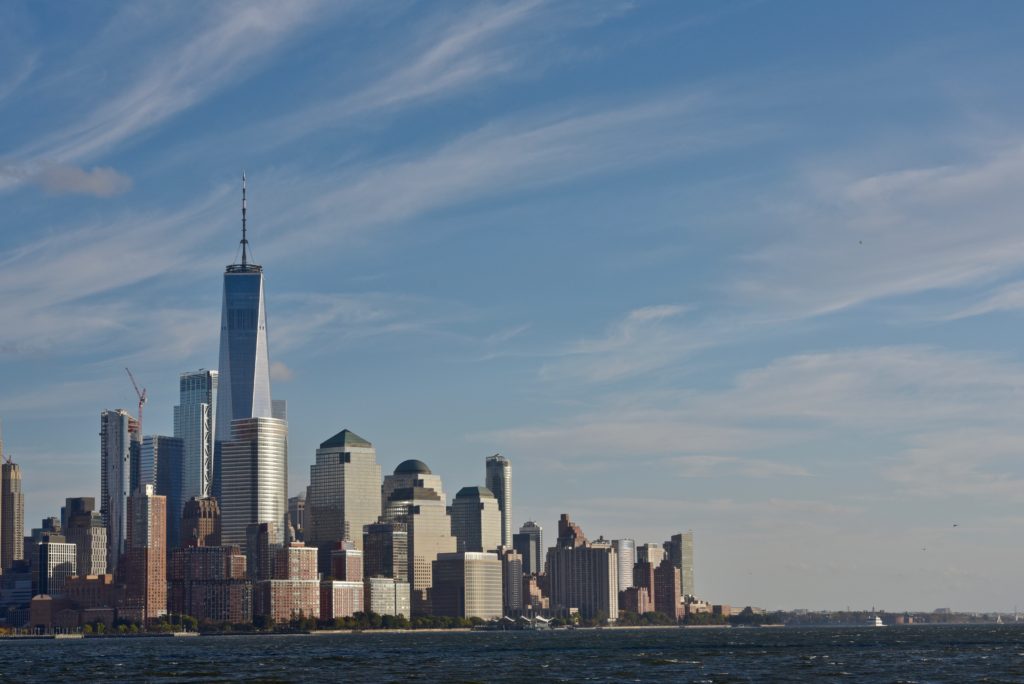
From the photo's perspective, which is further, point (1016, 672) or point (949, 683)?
point (1016, 672)

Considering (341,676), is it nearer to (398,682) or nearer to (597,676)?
Answer: (398,682)

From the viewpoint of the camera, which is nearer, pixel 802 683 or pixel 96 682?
pixel 802 683

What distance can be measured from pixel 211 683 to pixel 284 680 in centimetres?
902

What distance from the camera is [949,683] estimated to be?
17412cm

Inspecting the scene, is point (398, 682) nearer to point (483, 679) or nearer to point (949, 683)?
point (483, 679)

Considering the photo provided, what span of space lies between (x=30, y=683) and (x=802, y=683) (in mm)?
92433

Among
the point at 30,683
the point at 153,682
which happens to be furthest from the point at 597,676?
the point at 30,683

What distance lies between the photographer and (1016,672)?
19075cm

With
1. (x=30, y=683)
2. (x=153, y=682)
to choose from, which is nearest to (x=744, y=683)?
(x=153, y=682)

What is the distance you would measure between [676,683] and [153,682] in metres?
62.1

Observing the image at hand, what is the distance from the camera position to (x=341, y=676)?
19662cm

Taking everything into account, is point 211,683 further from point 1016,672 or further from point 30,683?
point 1016,672

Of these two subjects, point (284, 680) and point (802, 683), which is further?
point (284, 680)

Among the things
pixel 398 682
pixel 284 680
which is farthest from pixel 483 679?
pixel 284 680
